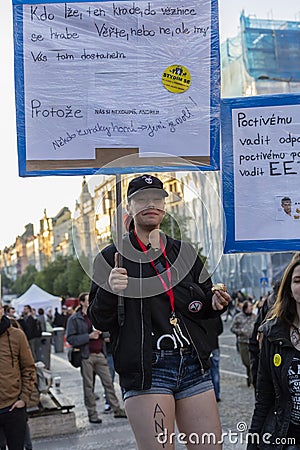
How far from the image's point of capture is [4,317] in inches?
230

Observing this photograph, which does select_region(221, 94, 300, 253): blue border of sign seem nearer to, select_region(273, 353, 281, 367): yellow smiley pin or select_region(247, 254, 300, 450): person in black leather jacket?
select_region(247, 254, 300, 450): person in black leather jacket

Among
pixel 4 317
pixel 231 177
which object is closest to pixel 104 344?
pixel 4 317

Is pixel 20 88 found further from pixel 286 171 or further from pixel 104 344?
pixel 104 344

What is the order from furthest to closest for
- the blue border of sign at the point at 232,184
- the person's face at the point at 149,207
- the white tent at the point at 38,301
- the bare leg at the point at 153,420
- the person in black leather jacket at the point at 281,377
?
the white tent at the point at 38,301, the blue border of sign at the point at 232,184, the person in black leather jacket at the point at 281,377, the person's face at the point at 149,207, the bare leg at the point at 153,420

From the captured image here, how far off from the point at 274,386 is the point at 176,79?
5.15 feet

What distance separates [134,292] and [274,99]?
140 cm

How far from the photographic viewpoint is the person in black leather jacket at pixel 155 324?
3.15 metres

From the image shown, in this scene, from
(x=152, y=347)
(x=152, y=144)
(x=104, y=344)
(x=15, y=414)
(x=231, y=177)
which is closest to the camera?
(x=152, y=347)

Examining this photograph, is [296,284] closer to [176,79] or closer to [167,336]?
[167,336]

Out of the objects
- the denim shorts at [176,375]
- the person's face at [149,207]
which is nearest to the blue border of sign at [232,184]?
the person's face at [149,207]

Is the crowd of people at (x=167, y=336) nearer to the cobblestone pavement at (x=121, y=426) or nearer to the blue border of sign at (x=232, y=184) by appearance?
the blue border of sign at (x=232, y=184)

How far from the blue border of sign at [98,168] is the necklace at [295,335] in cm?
88

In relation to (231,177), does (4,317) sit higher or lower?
lower

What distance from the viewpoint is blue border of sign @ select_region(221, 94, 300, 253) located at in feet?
12.7
